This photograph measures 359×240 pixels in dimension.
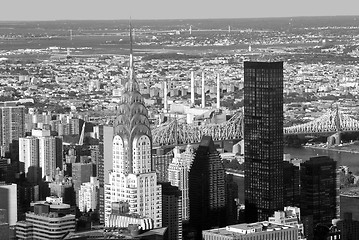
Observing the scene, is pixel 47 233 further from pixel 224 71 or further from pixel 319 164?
pixel 224 71

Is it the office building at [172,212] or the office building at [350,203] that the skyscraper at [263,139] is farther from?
the office building at [172,212]

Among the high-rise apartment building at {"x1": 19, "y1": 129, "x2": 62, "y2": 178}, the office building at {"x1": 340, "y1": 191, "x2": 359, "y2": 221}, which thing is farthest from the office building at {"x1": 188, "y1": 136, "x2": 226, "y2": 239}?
the high-rise apartment building at {"x1": 19, "y1": 129, "x2": 62, "y2": 178}

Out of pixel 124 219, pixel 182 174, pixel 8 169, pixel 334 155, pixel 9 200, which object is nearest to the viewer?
pixel 124 219

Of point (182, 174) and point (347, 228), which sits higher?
point (182, 174)

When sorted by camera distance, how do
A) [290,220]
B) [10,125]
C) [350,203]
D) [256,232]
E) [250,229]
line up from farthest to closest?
[10,125] < [350,203] < [290,220] < [250,229] < [256,232]

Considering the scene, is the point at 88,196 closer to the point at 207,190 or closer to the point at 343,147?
the point at 207,190

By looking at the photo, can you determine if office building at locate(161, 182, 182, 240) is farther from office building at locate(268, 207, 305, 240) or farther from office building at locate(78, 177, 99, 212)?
office building at locate(78, 177, 99, 212)

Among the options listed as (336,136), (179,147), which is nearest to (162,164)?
(179,147)
